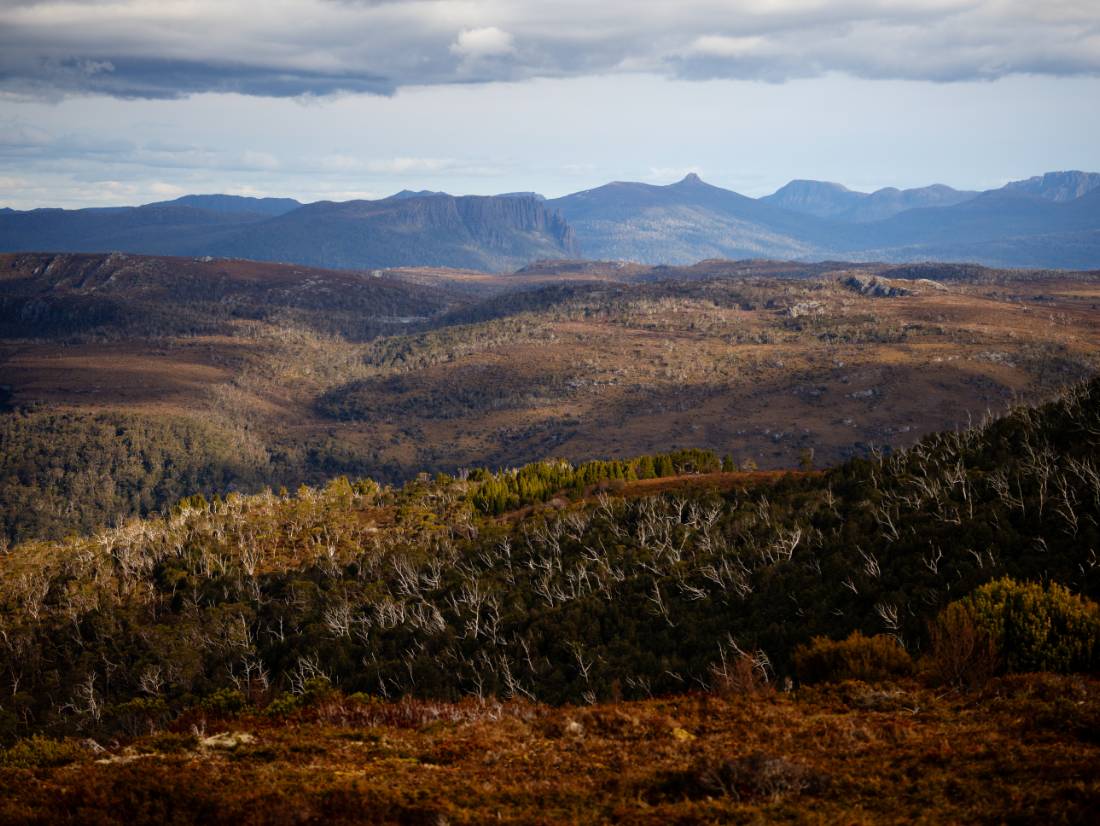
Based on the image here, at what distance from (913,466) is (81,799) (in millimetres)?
75841

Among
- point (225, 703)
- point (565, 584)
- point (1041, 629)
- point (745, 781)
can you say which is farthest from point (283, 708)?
point (565, 584)

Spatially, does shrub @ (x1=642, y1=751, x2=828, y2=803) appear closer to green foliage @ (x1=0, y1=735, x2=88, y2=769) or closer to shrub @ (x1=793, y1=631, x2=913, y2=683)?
shrub @ (x1=793, y1=631, x2=913, y2=683)

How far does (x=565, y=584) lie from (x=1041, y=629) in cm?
4916

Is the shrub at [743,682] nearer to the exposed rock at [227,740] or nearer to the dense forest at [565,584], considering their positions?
the dense forest at [565,584]

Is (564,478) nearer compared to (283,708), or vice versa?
(283,708)

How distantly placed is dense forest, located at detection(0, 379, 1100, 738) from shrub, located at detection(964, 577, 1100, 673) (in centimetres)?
77

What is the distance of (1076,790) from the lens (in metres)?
22.1

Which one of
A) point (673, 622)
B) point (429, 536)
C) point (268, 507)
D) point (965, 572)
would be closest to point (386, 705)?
point (673, 622)

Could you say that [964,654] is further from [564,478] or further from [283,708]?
[564,478]

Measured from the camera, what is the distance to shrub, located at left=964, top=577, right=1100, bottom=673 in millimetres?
35719

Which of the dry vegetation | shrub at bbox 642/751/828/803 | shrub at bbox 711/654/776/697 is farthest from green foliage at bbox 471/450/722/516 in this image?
shrub at bbox 642/751/828/803

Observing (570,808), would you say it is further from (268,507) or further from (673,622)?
(268,507)

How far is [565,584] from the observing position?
80875 mm

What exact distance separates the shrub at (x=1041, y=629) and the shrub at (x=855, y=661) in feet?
13.2
